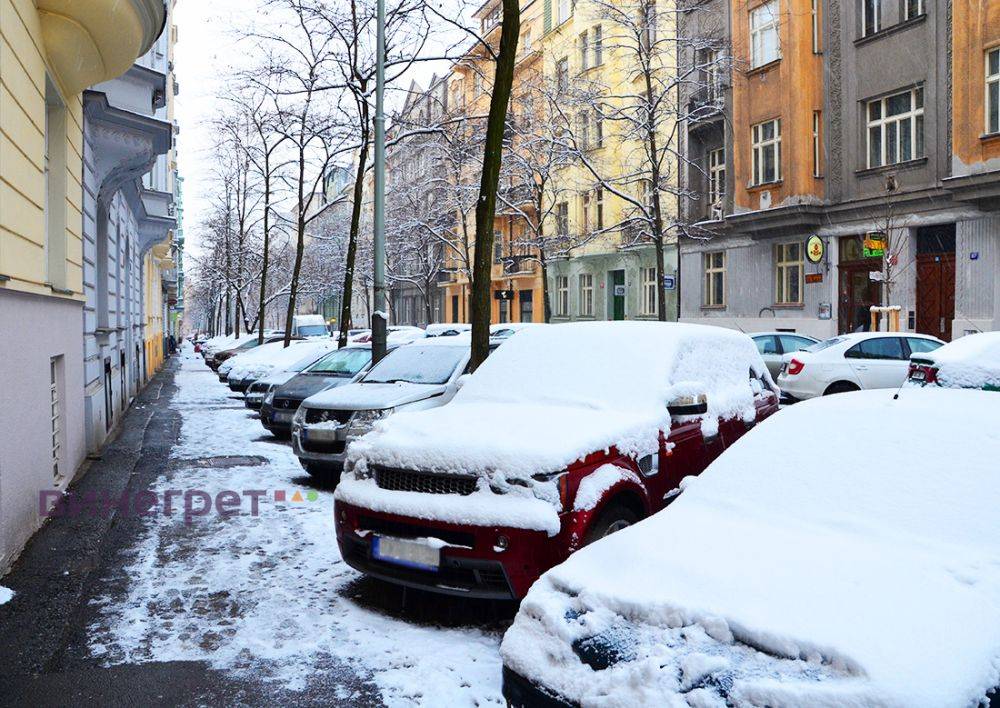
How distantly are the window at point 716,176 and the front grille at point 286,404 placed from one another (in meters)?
20.5

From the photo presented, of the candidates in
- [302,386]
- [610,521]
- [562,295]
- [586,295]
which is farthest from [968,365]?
[562,295]

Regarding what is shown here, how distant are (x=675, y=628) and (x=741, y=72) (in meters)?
26.6

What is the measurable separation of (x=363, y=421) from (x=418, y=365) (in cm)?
160

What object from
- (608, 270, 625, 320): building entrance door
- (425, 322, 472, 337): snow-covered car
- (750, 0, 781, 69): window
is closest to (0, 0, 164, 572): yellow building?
(425, 322, 472, 337): snow-covered car

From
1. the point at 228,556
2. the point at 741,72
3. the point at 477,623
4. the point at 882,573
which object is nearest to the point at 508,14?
the point at 228,556

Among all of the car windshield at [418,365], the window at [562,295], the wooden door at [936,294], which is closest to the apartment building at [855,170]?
the wooden door at [936,294]

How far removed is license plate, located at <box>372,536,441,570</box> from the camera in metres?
4.57

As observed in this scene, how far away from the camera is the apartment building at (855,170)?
1984 centimetres

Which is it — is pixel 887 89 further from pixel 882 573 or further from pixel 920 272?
pixel 882 573

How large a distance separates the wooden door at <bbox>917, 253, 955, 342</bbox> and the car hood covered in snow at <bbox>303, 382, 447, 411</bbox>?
1652 cm

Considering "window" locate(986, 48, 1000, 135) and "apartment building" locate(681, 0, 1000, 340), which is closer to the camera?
"window" locate(986, 48, 1000, 135)

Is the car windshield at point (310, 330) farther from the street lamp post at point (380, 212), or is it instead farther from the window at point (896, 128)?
the street lamp post at point (380, 212)

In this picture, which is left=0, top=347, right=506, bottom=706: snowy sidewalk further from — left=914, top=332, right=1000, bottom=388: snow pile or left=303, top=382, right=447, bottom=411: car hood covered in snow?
left=914, top=332, right=1000, bottom=388: snow pile

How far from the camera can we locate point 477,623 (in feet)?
15.9
